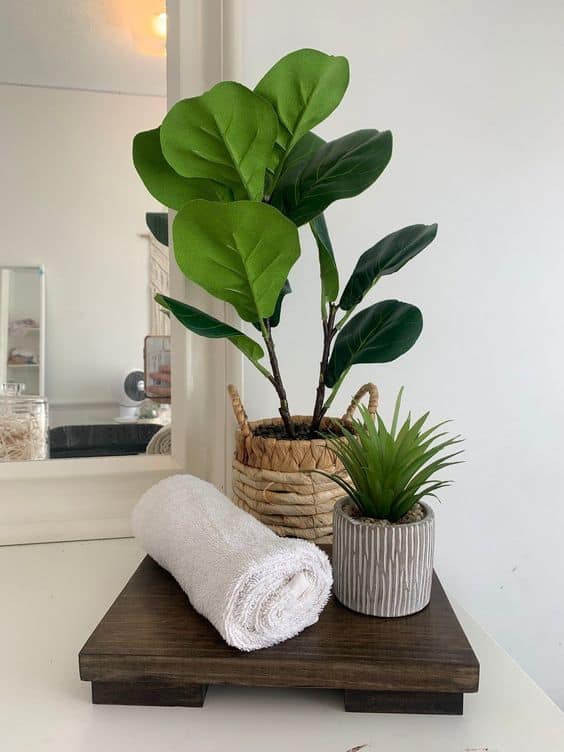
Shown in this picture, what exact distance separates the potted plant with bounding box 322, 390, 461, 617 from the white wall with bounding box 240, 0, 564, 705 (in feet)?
1.19

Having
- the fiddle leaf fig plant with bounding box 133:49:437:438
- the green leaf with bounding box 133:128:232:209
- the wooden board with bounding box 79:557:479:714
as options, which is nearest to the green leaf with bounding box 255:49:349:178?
the fiddle leaf fig plant with bounding box 133:49:437:438

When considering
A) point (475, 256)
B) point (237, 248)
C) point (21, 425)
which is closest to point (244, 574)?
point (237, 248)

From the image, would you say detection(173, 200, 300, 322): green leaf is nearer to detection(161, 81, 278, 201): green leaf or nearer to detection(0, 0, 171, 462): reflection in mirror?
detection(161, 81, 278, 201): green leaf

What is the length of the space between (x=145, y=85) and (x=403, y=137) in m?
0.38

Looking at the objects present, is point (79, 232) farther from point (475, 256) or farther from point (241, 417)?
point (475, 256)

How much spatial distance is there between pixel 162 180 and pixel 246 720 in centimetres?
54

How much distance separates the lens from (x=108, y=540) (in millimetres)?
881

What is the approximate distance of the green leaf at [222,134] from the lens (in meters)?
0.58

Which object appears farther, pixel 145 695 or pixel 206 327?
pixel 206 327

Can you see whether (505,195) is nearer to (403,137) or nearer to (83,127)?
(403,137)

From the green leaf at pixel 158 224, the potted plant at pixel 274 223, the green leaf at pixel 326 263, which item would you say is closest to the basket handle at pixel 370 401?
the potted plant at pixel 274 223

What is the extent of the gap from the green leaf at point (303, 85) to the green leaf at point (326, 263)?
118 millimetres

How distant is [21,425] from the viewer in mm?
876

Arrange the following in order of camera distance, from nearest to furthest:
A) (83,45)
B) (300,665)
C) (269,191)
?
1. (300,665)
2. (269,191)
3. (83,45)
